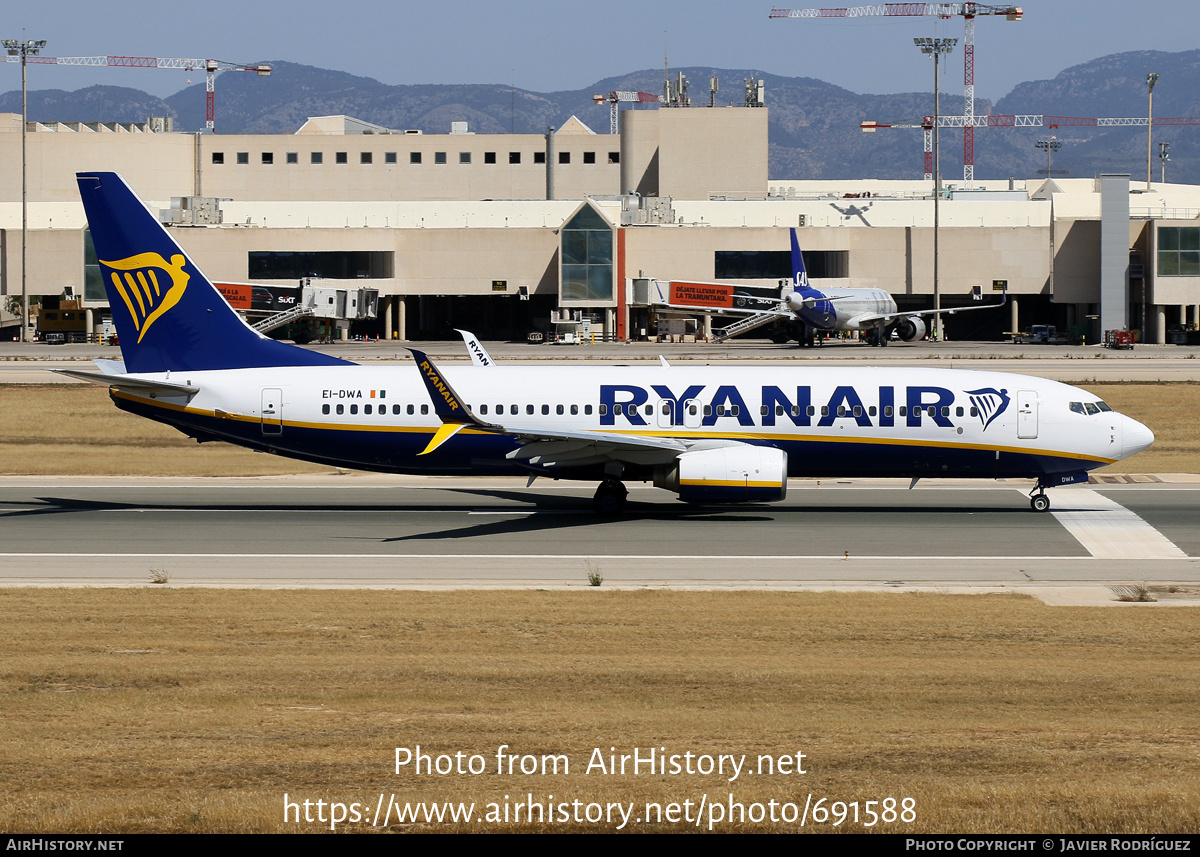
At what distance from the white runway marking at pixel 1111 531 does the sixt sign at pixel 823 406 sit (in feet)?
11.9

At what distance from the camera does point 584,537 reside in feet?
107

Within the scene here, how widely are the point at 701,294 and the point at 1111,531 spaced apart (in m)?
80.8

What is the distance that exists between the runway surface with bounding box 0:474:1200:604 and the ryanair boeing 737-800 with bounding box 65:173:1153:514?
1565 millimetres

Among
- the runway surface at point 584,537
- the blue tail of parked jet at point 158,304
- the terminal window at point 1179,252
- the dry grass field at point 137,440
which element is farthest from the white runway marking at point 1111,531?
A: the terminal window at point 1179,252

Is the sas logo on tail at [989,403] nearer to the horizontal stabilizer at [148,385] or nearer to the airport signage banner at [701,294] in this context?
the horizontal stabilizer at [148,385]

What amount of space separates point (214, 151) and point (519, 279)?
166ft

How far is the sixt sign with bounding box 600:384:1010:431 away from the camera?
1373 inches

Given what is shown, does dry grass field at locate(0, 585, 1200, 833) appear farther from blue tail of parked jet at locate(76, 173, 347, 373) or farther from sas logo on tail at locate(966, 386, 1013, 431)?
blue tail of parked jet at locate(76, 173, 347, 373)

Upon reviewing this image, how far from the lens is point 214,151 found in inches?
5876

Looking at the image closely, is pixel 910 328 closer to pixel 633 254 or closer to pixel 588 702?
pixel 633 254

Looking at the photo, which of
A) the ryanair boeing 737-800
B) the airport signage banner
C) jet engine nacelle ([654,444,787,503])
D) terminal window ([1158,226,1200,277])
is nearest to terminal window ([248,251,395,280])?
the airport signage banner

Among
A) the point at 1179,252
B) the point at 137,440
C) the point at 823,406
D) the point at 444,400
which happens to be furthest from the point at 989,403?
the point at 1179,252
